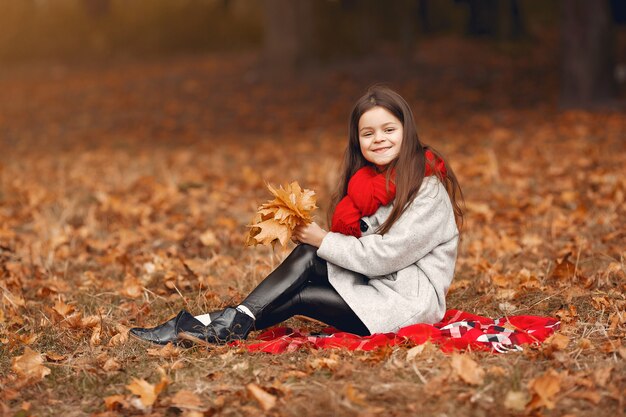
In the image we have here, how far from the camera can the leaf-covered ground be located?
9.34ft

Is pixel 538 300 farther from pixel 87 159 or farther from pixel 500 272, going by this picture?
pixel 87 159

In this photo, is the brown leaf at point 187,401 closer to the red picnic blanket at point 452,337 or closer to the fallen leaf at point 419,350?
the red picnic blanket at point 452,337

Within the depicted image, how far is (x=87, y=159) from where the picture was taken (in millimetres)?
9719

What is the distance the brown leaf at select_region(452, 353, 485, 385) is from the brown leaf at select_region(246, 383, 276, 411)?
66cm

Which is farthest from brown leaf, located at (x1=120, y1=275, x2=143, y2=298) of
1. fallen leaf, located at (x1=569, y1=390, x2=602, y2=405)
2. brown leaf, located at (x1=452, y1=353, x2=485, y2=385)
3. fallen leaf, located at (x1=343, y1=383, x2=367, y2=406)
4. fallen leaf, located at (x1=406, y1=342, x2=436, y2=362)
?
fallen leaf, located at (x1=569, y1=390, x2=602, y2=405)

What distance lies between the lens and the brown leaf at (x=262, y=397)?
275 centimetres

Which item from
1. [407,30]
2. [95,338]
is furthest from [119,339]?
[407,30]

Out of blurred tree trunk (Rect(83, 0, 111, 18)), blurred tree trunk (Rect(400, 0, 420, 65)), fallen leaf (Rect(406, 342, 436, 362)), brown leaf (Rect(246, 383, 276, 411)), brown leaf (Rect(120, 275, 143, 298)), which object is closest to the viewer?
brown leaf (Rect(246, 383, 276, 411))

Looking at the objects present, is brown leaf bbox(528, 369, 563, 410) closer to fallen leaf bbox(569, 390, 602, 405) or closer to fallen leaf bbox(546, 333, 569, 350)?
fallen leaf bbox(569, 390, 602, 405)

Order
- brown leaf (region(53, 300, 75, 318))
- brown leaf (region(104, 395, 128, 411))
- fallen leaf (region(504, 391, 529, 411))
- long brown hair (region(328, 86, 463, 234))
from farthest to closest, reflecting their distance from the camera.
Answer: brown leaf (region(53, 300, 75, 318)) → long brown hair (region(328, 86, 463, 234)) → brown leaf (region(104, 395, 128, 411)) → fallen leaf (region(504, 391, 529, 411))

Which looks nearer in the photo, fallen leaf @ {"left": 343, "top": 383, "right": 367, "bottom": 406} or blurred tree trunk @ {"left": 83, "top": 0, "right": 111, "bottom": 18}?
fallen leaf @ {"left": 343, "top": 383, "right": 367, "bottom": 406}

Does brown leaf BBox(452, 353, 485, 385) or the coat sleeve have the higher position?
the coat sleeve

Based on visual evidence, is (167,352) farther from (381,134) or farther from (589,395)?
(589,395)

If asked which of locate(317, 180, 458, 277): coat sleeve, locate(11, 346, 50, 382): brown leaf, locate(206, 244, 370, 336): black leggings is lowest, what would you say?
locate(11, 346, 50, 382): brown leaf
